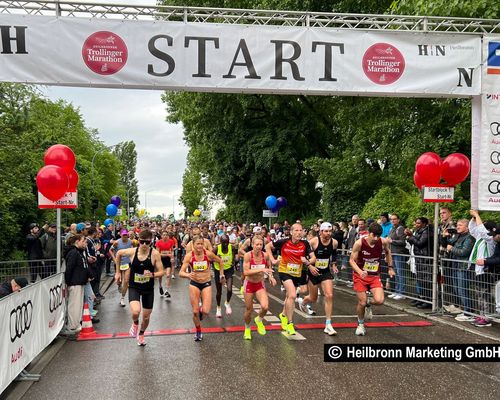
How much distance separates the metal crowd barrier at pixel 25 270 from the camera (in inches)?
442

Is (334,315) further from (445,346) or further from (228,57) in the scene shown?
(228,57)

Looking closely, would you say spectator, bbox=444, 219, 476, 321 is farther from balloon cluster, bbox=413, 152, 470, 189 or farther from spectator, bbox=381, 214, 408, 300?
spectator, bbox=381, 214, 408, 300

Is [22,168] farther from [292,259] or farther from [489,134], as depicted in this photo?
[489,134]

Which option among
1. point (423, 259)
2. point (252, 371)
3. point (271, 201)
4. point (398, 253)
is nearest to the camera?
point (252, 371)

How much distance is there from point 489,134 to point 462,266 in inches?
105

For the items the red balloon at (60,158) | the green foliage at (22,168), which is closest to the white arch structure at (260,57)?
the red balloon at (60,158)

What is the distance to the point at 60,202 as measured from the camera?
9.34m

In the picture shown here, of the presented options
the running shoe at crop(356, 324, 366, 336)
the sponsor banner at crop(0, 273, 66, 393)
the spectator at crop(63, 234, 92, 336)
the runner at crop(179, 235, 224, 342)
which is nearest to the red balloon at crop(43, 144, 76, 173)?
the spectator at crop(63, 234, 92, 336)

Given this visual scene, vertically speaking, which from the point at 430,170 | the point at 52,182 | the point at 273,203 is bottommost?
the point at 273,203

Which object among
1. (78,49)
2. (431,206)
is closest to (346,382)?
(78,49)

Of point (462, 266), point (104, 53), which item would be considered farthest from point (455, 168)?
point (104, 53)

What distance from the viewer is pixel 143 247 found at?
8.17m

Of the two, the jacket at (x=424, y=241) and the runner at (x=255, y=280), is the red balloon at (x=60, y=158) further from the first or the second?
the jacket at (x=424, y=241)

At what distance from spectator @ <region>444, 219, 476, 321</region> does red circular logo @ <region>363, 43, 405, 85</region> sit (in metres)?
3.35
